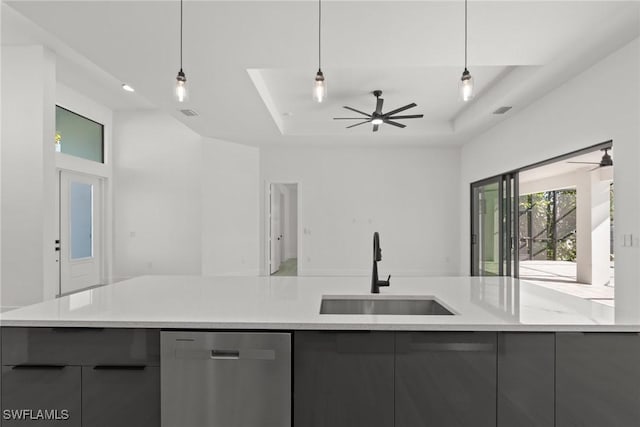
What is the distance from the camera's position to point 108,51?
2.99 m

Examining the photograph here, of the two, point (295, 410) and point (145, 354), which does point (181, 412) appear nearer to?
point (145, 354)

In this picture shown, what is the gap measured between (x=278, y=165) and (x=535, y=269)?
255 inches

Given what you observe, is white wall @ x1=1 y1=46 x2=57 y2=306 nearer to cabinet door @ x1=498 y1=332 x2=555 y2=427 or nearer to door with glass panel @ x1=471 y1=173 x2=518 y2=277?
cabinet door @ x1=498 y1=332 x2=555 y2=427

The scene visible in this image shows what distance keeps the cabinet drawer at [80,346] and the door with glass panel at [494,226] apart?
521 centimetres

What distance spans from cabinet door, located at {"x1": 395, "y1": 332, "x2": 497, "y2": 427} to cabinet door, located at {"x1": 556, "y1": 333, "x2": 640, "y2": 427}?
259 mm

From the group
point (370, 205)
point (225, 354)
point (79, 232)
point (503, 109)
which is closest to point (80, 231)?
point (79, 232)

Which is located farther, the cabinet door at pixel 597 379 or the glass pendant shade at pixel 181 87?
the glass pendant shade at pixel 181 87

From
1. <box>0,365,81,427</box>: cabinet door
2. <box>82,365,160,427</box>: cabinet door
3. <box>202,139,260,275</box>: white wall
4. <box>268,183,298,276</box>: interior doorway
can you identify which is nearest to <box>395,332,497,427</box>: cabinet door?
<box>82,365,160,427</box>: cabinet door

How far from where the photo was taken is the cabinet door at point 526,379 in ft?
4.23

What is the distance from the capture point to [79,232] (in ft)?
19.5

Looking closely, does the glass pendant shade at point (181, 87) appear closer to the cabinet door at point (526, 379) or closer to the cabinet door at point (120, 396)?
the cabinet door at point (120, 396)

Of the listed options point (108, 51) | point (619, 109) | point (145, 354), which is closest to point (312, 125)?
point (108, 51)

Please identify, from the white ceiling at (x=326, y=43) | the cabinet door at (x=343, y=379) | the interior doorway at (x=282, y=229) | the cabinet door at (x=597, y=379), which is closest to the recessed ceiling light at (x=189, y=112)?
the white ceiling at (x=326, y=43)

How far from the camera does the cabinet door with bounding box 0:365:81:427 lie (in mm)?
1336
